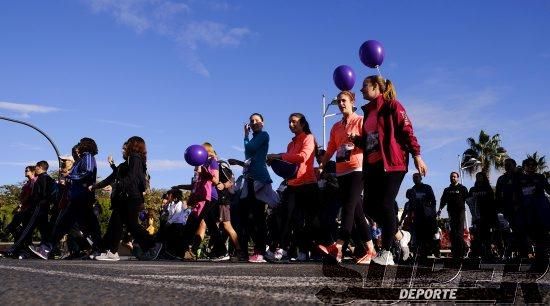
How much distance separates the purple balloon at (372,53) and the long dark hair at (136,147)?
3.61 m

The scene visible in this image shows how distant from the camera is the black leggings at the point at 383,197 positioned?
5.17m

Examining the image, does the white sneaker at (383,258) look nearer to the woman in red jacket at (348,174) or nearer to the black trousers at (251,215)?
the woman in red jacket at (348,174)

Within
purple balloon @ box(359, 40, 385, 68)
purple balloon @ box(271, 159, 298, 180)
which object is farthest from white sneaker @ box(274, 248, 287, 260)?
purple balloon @ box(359, 40, 385, 68)

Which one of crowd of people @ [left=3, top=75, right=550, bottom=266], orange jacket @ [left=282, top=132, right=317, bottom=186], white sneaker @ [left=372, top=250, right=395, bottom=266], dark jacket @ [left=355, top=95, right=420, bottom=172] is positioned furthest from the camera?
orange jacket @ [left=282, top=132, right=317, bottom=186]

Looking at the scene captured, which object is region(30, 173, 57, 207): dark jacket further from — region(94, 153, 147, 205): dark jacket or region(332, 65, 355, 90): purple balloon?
region(332, 65, 355, 90): purple balloon

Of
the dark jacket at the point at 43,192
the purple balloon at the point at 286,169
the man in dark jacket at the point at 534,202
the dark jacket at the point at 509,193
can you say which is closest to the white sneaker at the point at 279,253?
the purple balloon at the point at 286,169

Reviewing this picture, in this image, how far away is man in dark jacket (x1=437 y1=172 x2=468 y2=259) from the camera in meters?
11.1

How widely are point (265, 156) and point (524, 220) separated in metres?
4.10

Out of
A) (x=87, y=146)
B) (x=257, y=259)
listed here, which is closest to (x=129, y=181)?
(x=87, y=146)

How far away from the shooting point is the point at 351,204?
5.87m

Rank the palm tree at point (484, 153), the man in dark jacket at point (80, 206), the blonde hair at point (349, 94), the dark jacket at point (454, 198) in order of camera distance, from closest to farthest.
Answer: the blonde hair at point (349, 94) → the man in dark jacket at point (80, 206) → the dark jacket at point (454, 198) → the palm tree at point (484, 153)

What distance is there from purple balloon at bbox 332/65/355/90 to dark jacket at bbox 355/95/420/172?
4170mm

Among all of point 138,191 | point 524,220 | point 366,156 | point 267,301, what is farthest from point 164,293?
point 524,220

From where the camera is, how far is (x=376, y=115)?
18.4ft
